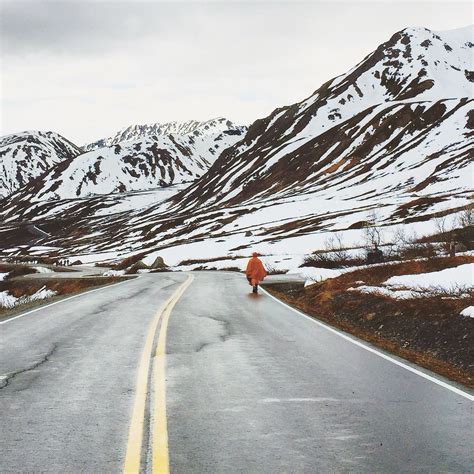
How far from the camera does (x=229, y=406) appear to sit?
5.91m

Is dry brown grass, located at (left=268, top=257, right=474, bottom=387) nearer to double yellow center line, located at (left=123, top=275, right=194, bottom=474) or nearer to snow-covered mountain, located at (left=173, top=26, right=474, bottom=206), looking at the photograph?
double yellow center line, located at (left=123, top=275, right=194, bottom=474)

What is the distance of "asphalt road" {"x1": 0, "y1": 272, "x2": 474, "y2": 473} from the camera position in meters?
4.46

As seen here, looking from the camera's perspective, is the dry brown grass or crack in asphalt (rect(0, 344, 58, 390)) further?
the dry brown grass

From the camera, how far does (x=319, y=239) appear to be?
5012 centimetres

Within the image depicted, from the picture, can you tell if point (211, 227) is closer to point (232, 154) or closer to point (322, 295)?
point (322, 295)

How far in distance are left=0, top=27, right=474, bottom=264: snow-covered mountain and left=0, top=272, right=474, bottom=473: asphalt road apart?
3687 cm

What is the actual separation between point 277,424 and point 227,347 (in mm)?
4127

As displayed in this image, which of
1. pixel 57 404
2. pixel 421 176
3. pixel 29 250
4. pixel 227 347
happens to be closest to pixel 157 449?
pixel 57 404

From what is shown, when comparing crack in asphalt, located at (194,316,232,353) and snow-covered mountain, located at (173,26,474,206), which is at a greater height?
snow-covered mountain, located at (173,26,474,206)

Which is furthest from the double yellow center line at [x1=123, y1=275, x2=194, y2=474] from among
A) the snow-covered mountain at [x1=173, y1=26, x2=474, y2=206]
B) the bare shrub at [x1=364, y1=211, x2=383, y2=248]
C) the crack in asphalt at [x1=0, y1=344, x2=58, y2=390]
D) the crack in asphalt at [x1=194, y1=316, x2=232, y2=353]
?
the snow-covered mountain at [x1=173, y1=26, x2=474, y2=206]

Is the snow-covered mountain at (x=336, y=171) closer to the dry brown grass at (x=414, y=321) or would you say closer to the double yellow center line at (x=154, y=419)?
the dry brown grass at (x=414, y=321)

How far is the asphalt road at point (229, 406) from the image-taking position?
4.46 metres

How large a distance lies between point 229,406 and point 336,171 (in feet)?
355

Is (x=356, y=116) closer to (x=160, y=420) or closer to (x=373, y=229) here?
(x=373, y=229)
